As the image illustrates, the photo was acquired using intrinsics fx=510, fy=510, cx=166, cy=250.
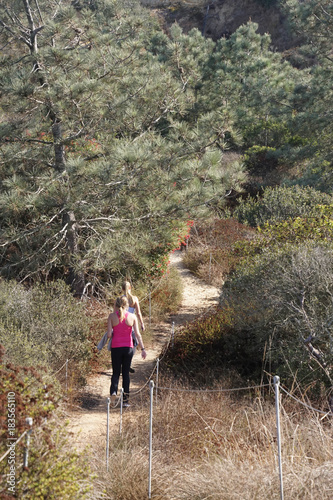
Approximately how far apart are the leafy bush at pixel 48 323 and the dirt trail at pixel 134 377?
0.40 meters

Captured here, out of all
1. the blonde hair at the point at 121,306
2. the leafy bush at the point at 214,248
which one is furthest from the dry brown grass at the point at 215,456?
the leafy bush at the point at 214,248

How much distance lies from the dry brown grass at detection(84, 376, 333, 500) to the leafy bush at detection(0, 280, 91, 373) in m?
1.52

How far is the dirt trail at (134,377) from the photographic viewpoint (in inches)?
206

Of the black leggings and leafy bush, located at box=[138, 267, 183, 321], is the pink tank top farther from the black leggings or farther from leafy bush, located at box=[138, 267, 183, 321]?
leafy bush, located at box=[138, 267, 183, 321]

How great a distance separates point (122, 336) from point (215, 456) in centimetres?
228

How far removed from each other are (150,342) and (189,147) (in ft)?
10.8

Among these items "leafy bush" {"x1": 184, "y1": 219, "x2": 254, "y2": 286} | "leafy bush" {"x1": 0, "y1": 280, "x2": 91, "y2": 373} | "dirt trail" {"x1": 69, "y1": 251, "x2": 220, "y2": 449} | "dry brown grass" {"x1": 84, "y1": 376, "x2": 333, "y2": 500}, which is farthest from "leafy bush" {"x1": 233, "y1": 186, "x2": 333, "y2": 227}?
"dry brown grass" {"x1": 84, "y1": 376, "x2": 333, "y2": 500}

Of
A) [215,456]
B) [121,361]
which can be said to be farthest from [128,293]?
[215,456]

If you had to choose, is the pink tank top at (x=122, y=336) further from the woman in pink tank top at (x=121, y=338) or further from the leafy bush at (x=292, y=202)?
the leafy bush at (x=292, y=202)

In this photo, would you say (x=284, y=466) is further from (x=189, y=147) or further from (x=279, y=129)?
(x=279, y=129)

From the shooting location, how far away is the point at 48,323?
6281 millimetres

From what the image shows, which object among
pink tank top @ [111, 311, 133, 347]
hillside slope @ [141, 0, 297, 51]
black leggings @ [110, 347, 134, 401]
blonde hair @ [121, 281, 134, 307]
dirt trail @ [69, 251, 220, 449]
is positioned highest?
hillside slope @ [141, 0, 297, 51]

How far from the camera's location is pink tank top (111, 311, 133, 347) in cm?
585

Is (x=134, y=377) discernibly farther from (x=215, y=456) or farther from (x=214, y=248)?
(x=214, y=248)
